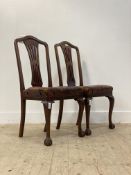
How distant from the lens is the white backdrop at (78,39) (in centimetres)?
338

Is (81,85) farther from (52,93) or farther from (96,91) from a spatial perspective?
(52,93)

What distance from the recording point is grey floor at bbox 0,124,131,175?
5.60ft

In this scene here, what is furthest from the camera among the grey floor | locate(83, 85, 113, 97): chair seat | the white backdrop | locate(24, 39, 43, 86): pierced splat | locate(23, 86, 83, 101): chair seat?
the white backdrop

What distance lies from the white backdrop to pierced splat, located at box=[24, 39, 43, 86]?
57 cm

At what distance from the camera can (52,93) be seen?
2.35 meters

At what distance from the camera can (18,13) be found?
133 inches

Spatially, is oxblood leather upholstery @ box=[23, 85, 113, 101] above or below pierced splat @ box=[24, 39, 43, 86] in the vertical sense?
below

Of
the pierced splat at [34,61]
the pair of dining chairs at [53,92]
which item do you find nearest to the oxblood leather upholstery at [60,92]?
the pair of dining chairs at [53,92]

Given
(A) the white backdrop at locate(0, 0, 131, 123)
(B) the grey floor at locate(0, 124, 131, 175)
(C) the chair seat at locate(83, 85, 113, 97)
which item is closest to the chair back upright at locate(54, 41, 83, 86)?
(A) the white backdrop at locate(0, 0, 131, 123)

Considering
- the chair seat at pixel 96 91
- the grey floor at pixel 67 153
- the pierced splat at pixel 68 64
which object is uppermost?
→ the pierced splat at pixel 68 64

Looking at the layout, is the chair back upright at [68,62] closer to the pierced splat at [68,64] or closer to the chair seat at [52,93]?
the pierced splat at [68,64]

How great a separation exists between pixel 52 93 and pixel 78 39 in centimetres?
124

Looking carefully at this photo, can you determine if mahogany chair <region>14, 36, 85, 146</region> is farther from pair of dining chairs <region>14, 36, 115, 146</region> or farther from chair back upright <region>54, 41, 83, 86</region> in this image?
chair back upright <region>54, 41, 83, 86</region>

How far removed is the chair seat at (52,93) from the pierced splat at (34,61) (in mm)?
264
